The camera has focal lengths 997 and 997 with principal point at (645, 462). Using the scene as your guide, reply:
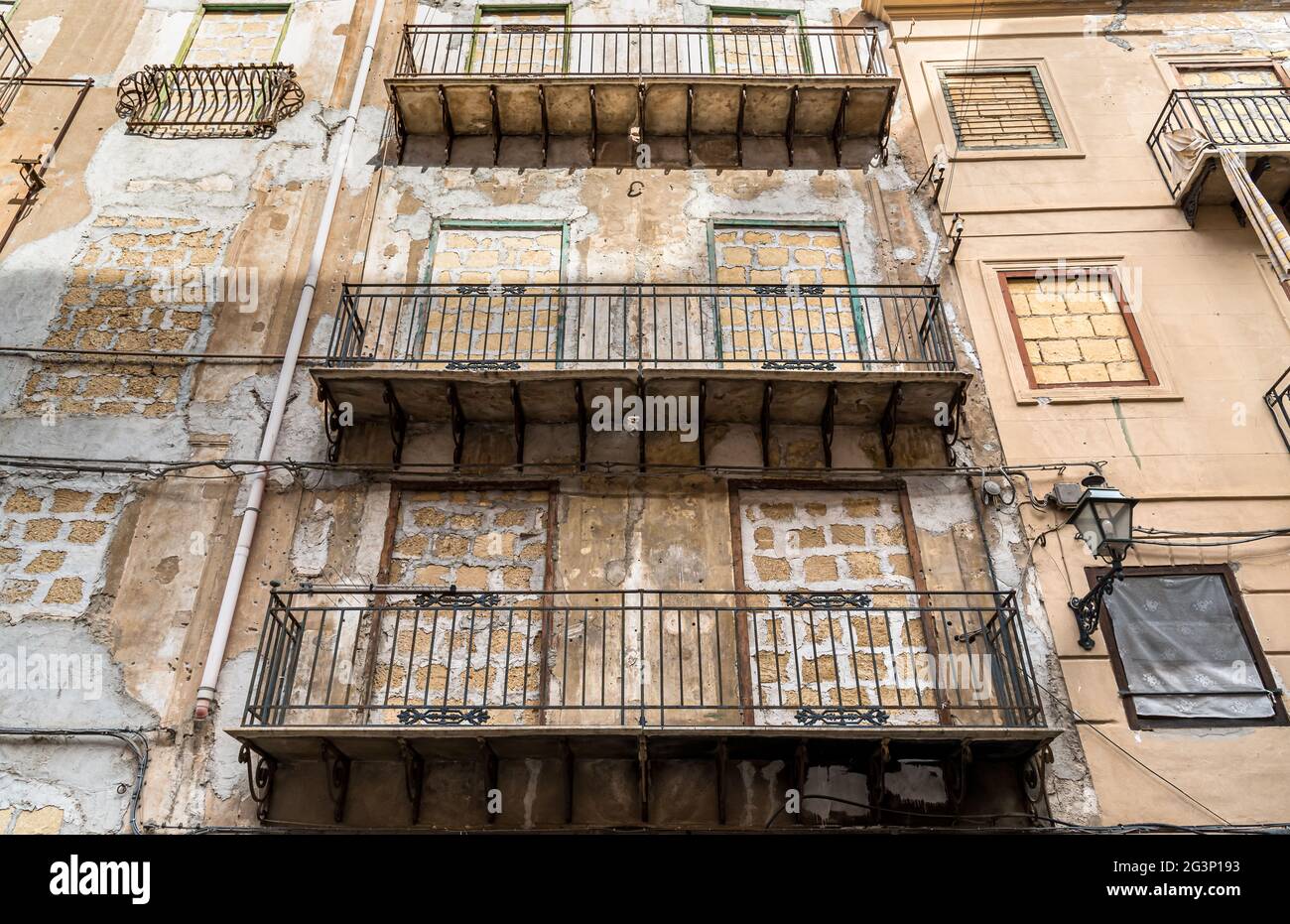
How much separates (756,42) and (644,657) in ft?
28.6

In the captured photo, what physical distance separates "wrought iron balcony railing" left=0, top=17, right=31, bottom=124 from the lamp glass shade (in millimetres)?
13135

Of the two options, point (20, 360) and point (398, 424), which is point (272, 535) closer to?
point (398, 424)

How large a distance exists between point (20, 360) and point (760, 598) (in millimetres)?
7867

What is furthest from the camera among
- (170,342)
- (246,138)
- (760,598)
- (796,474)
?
(246,138)

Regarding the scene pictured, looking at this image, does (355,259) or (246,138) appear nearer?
(355,259)

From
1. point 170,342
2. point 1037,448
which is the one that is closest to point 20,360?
point 170,342

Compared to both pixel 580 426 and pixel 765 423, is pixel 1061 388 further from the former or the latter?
pixel 580 426

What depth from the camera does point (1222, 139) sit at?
11352 millimetres

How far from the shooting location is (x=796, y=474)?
963 cm

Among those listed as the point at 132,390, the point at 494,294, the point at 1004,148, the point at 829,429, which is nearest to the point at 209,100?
the point at 132,390

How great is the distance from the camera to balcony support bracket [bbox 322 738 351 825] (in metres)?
7.86

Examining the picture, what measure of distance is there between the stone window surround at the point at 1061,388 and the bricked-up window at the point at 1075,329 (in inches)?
2.0

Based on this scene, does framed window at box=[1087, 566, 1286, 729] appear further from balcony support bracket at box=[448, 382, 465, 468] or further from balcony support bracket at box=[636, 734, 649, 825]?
balcony support bracket at box=[448, 382, 465, 468]

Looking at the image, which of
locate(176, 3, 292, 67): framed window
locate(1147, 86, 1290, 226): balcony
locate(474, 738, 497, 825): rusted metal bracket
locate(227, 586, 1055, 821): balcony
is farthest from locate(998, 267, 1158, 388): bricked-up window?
locate(176, 3, 292, 67): framed window
